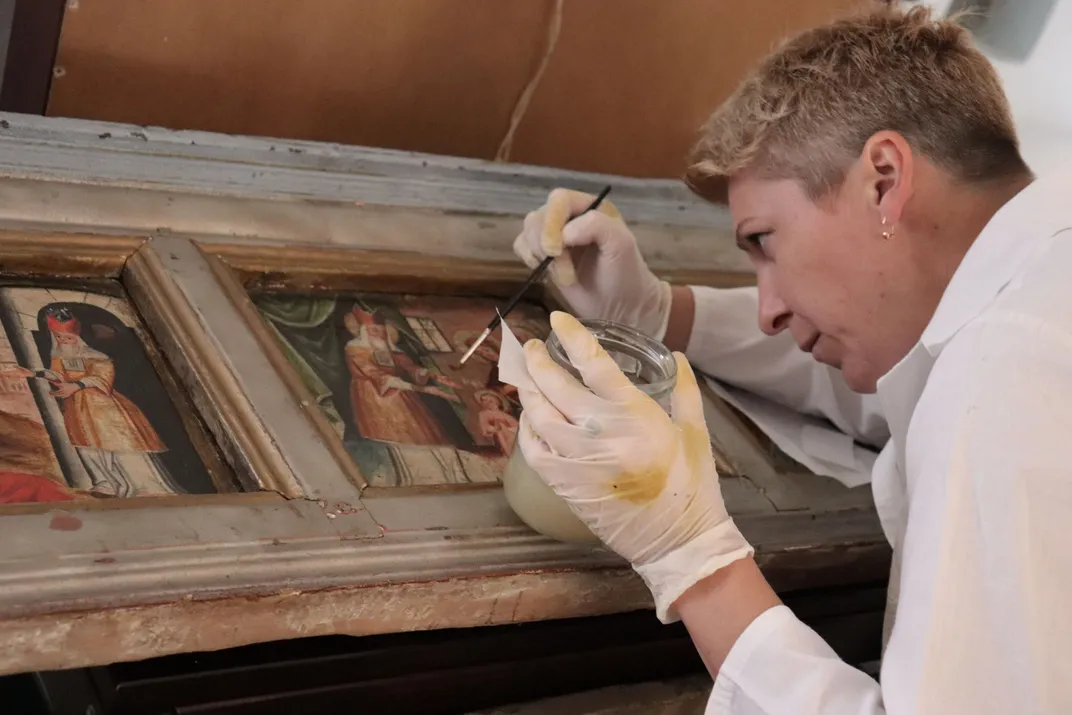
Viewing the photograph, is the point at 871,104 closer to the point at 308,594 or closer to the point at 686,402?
the point at 686,402

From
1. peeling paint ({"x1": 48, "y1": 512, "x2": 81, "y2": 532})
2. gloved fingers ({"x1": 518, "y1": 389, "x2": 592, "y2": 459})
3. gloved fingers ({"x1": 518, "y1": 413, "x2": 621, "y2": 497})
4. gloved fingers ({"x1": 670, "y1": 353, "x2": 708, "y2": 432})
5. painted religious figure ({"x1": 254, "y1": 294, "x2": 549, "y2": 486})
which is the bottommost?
painted religious figure ({"x1": 254, "y1": 294, "x2": 549, "y2": 486})

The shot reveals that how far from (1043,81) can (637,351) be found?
224 centimetres

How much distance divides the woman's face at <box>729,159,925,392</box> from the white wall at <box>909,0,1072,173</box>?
182 cm

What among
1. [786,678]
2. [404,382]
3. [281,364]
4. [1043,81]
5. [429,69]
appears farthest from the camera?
[1043,81]

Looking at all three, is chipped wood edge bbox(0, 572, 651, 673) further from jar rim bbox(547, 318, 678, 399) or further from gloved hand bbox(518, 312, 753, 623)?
jar rim bbox(547, 318, 678, 399)

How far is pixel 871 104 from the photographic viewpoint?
1211mm

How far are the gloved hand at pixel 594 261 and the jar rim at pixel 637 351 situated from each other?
372mm

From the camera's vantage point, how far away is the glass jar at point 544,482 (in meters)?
1.09

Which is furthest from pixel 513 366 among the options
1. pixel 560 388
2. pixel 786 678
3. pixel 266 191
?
pixel 266 191

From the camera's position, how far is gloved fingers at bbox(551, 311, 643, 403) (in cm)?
102

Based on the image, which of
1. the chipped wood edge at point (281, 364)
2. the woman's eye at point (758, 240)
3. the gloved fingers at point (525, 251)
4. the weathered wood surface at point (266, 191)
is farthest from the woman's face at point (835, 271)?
the chipped wood edge at point (281, 364)

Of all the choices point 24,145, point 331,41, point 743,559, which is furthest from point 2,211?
point 743,559

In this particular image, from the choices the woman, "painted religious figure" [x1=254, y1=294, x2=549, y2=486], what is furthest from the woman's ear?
"painted religious figure" [x1=254, y1=294, x2=549, y2=486]

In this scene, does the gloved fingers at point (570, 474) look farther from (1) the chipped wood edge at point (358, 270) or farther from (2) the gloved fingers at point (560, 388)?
(1) the chipped wood edge at point (358, 270)
